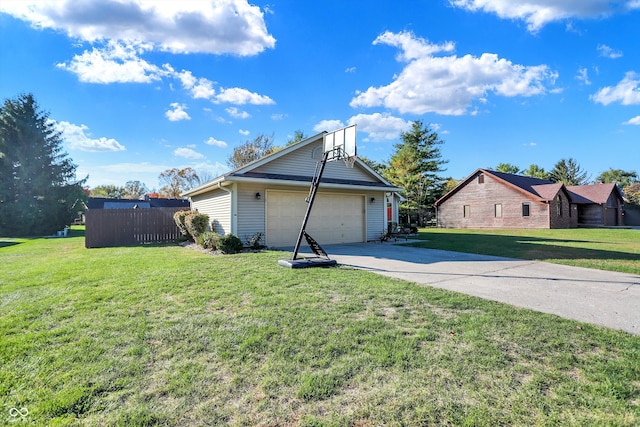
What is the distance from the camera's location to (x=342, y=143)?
7.89 m

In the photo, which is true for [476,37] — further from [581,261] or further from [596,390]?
[596,390]

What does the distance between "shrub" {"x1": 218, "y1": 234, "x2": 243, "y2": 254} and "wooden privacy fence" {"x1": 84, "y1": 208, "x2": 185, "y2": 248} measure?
717 cm

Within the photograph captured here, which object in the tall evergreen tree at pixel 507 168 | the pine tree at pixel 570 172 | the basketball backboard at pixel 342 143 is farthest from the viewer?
the pine tree at pixel 570 172

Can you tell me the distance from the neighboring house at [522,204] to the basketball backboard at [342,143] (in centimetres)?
2342

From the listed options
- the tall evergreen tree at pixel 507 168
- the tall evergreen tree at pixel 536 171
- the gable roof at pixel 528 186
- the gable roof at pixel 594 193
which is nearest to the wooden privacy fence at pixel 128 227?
the gable roof at pixel 528 186

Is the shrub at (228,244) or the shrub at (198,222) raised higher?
the shrub at (198,222)

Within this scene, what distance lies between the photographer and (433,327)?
352 cm

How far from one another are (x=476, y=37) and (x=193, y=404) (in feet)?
53.4

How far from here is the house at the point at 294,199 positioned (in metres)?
10.8

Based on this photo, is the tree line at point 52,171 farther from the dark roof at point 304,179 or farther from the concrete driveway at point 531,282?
the concrete driveway at point 531,282

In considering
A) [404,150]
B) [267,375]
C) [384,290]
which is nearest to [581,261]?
[384,290]

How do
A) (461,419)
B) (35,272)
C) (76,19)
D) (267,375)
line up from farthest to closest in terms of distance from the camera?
1. (76,19)
2. (35,272)
3. (267,375)
4. (461,419)

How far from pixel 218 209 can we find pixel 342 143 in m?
6.46

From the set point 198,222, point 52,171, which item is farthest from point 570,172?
point 52,171
